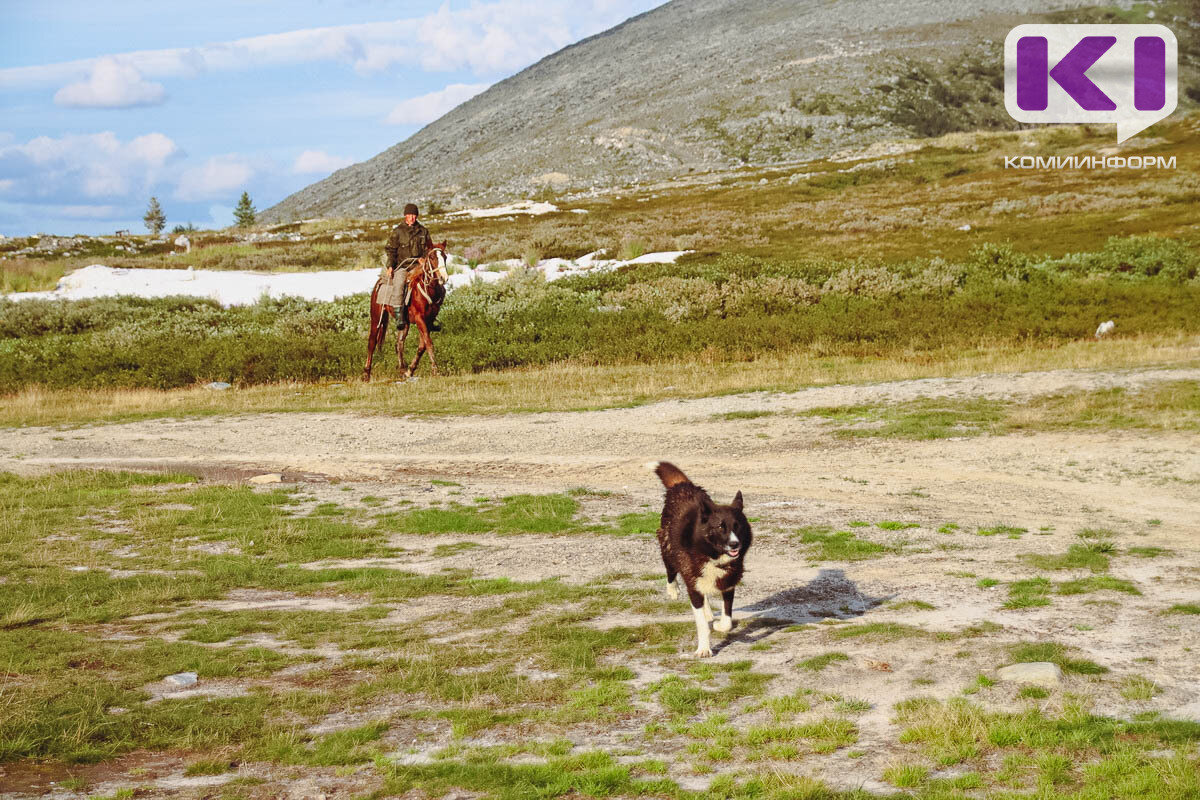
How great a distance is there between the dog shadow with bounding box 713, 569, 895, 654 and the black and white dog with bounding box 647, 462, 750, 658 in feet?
1.46

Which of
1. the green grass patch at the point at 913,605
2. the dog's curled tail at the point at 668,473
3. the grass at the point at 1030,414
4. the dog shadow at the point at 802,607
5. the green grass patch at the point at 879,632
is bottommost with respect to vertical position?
the dog shadow at the point at 802,607

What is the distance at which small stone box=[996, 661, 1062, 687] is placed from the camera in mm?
7701

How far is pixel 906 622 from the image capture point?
954cm

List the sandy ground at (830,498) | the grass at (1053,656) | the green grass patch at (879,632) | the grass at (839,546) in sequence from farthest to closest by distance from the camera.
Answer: the grass at (839,546)
the green grass patch at (879,632)
the sandy ground at (830,498)
the grass at (1053,656)

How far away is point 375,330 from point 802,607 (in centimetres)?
2113

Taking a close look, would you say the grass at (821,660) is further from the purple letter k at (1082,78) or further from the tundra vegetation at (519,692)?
the purple letter k at (1082,78)

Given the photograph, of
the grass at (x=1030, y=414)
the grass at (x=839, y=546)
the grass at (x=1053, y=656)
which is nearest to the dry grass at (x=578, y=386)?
the grass at (x=1030, y=414)

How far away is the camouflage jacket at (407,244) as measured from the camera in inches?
1088

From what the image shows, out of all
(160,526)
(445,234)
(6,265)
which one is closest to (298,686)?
(160,526)

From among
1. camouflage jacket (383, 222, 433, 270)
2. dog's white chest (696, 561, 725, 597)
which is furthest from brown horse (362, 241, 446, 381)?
dog's white chest (696, 561, 725, 597)

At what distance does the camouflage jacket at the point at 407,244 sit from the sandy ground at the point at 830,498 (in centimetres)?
552

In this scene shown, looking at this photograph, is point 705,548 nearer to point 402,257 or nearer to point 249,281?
point 402,257

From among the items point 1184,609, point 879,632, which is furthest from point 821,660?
point 1184,609

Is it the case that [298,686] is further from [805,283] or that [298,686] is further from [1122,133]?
[1122,133]
